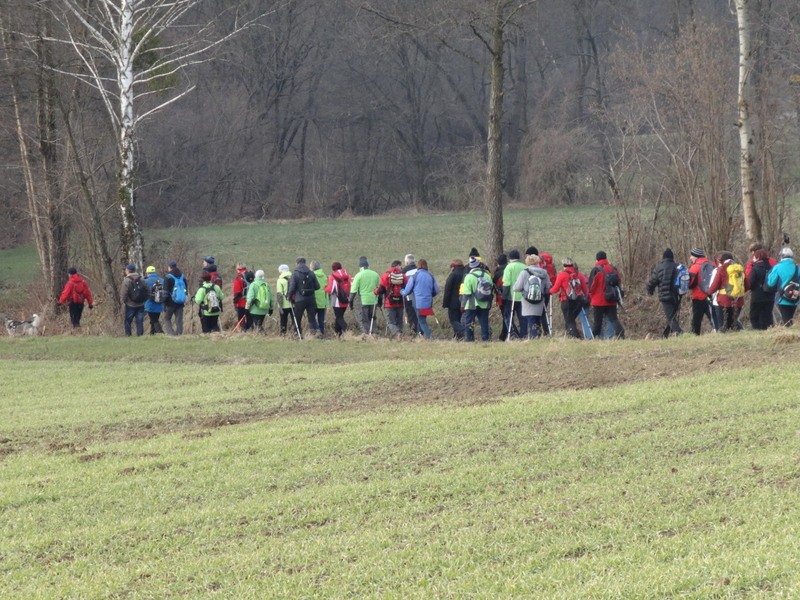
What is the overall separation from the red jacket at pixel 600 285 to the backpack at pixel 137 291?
32.3 feet

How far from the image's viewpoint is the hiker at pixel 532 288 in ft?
A: 66.1

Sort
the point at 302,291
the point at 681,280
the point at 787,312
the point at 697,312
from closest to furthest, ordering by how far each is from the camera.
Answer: the point at 787,312 < the point at 697,312 < the point at 681,280 < the point at 302,291

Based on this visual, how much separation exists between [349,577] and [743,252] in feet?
62.8

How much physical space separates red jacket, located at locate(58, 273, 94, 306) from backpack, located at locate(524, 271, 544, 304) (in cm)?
1119

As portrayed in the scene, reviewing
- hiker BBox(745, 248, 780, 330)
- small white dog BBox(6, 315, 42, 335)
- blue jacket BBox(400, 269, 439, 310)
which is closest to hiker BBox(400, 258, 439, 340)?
blue jacket BBox(400, 269, 439, 310)

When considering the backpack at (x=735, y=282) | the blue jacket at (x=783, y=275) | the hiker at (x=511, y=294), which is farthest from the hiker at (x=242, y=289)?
the blue jacket at (x=783, y=275)

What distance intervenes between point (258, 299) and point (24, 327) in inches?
290

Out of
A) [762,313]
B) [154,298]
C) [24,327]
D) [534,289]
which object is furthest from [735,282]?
[24,327]

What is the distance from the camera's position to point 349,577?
6.67 m

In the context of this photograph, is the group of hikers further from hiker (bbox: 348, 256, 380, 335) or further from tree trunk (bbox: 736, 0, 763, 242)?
tree trunk (bbox: 736, 0, 763, 242)

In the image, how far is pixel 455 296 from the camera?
73.4 ft

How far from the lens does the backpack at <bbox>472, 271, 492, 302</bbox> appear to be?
70.0 ft

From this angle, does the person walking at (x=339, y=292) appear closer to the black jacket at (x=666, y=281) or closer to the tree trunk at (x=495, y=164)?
the tree trunk at (x=495, y=164)

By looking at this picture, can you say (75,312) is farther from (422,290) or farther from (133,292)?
(422,290)
